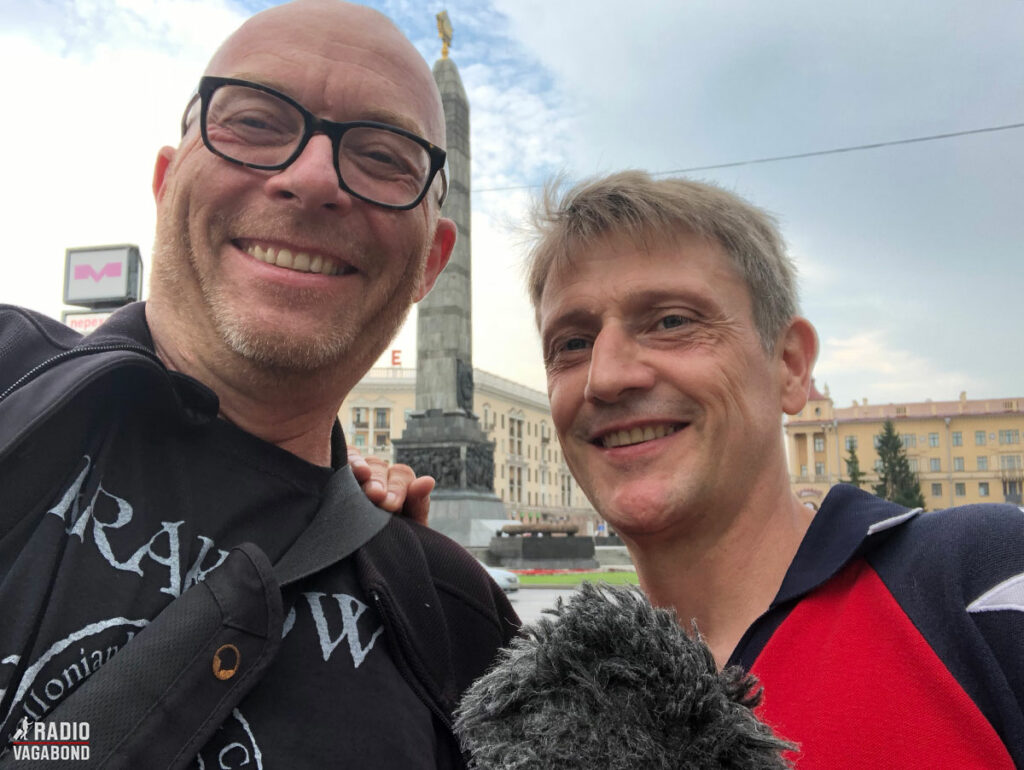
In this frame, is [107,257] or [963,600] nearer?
[963,600]

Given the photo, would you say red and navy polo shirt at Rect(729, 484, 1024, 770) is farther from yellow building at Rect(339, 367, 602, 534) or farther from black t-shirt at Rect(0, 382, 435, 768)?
yellow building at Rect(339, 367, 602, 534)

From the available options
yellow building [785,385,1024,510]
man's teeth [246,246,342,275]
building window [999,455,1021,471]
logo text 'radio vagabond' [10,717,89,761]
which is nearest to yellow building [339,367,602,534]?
yellow building [785,385,1024,510]

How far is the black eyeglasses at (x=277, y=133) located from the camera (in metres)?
1.44

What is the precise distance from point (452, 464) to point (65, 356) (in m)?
19.9

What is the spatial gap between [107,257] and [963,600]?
1550cm

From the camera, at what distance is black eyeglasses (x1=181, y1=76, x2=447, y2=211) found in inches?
56.8

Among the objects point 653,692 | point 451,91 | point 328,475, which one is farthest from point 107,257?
point 653,692

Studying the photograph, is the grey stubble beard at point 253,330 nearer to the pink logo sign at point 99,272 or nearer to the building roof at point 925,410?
the pink logo sign at point 99,272

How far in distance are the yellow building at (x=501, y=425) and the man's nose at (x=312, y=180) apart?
5252 centimetres

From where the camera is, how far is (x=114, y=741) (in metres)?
0.97

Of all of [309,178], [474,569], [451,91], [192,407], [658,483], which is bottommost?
[474,569]

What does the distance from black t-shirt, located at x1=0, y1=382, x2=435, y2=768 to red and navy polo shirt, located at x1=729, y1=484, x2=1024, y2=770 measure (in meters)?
0.61

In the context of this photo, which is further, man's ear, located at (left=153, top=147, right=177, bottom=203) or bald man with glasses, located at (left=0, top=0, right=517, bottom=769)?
man's ear, located at (left=153, top=147, right=177, bottom=203)

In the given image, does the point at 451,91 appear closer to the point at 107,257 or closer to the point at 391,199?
the point at 107,257
